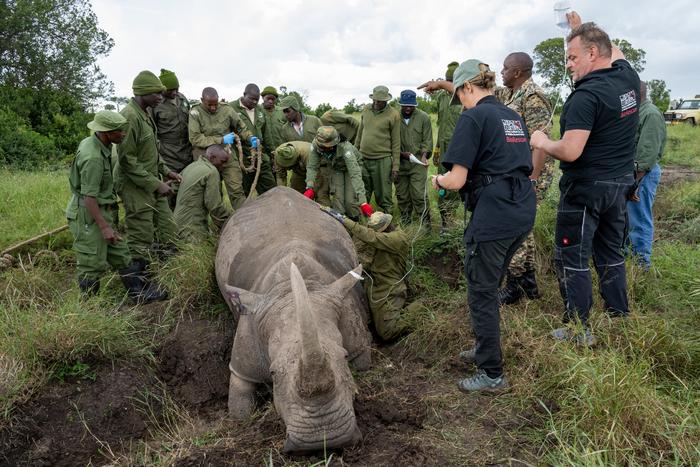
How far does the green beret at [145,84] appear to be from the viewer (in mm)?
6684

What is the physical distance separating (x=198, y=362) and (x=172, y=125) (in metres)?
4.39

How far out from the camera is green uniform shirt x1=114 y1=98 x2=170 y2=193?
646 centimetres

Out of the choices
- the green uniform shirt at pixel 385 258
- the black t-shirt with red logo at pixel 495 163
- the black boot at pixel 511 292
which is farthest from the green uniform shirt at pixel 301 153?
the black t-shirt with red logo at pixel 495 163

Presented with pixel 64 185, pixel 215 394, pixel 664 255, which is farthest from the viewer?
pixel 64 185

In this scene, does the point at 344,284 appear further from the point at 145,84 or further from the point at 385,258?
the point at 145,84

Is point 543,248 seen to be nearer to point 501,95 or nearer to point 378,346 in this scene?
point 501,95

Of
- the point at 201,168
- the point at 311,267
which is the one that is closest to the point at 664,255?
the point at 311,267

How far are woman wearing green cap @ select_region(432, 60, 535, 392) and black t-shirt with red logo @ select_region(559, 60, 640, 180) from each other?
49 cm

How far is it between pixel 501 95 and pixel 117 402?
5453 millimetres

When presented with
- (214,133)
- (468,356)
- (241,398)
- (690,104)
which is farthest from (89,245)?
(690,104)

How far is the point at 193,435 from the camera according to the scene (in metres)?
4.34

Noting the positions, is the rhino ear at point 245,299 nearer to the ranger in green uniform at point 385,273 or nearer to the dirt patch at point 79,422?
the dirt patch at point 79,422

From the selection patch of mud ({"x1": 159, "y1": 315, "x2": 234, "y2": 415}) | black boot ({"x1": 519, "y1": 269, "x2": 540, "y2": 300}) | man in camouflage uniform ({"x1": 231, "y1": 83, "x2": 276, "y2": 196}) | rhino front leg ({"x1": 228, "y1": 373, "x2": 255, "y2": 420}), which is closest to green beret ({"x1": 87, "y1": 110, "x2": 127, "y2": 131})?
patch of mud ({"x1": 159, "y1": 315, "x2": 234, "y2": 415})

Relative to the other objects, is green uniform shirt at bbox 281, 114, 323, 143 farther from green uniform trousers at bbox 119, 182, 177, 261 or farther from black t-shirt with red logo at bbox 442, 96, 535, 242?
black t-shirt with red logo at bbox 442, 96, 535, 242
